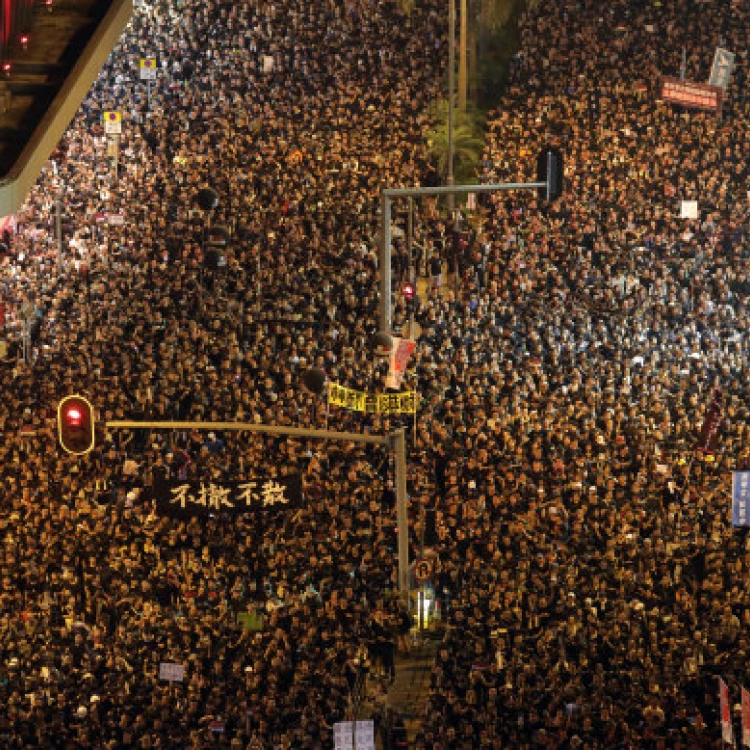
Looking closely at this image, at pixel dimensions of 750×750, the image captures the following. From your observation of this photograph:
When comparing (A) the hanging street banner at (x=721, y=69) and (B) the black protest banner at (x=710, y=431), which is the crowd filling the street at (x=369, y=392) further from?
(A) the hanging street banner at (x=721, y=69)

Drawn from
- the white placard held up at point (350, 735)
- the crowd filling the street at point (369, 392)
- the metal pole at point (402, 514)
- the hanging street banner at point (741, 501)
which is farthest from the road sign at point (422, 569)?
the hanging street banner at point (741, 501)

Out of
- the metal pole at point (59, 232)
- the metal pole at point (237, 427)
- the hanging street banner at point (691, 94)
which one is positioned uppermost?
the hanging street banner at point (691, 94)

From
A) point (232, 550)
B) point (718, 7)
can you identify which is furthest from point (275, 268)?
point (718, 7)

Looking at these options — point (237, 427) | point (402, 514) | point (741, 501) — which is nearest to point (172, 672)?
point (402, 514)

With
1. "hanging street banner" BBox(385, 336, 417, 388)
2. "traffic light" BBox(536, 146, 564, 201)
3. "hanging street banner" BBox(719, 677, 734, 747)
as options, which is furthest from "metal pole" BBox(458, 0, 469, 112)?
"hanging street banner" BBox(719, 677, 734, 747)

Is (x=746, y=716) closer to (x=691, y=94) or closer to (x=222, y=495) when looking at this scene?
(x=222, y=495)

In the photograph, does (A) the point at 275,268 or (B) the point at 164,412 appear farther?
(A) the point at 275,268

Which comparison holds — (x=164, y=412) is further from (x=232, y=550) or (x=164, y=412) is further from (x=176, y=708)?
(x=176, y=708)
